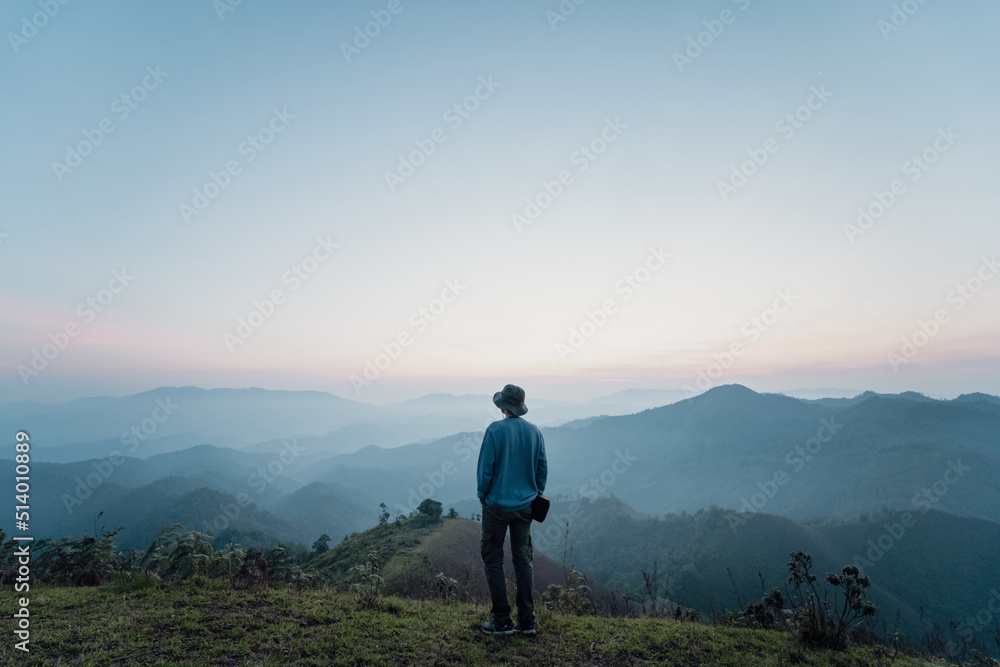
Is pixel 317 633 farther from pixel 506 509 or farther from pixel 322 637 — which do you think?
pixel 506 509

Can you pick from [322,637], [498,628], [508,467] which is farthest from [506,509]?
[322,637]

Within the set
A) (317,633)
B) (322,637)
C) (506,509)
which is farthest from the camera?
(506,509)

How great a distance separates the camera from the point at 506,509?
220 inches

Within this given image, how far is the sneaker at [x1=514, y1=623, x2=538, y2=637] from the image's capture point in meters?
5.58

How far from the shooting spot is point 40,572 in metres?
7.89

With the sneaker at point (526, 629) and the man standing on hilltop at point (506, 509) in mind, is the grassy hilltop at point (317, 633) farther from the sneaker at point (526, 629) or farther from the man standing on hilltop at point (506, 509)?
the man standing on hilltop at point (506, 509)

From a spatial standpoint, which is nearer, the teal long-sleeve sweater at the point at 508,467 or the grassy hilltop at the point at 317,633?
the grassy hilltop at the point at 317,633

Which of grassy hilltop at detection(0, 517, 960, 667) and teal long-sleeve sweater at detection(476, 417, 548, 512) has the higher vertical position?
teal long-sleeve sweater at detection(476, 417, 548, 512)

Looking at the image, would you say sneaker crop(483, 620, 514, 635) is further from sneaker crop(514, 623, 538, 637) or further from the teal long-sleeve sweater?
the teal long-sleeve sweater

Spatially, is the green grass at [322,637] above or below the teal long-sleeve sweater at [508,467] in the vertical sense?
below

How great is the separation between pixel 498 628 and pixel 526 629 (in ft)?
1.15

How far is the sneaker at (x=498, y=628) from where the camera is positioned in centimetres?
559

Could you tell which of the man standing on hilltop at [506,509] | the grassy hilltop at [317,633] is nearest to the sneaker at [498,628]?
the man standing on hilltop at [506,509]

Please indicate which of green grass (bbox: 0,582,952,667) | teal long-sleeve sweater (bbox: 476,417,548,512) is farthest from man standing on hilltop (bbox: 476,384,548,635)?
green grass (bbox: 0,582,952,667)
